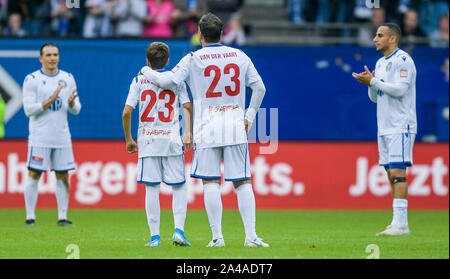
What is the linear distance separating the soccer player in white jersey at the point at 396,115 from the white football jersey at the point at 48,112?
4180 mm

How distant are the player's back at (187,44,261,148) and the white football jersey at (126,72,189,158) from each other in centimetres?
25

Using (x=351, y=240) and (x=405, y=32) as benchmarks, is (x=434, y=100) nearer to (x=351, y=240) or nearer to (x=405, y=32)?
(x=405, y=32)

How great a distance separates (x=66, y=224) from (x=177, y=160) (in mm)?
3592

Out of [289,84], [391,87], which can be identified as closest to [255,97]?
[391,87]

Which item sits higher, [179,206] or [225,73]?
[225,73]

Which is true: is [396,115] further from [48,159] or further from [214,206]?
[48,159]

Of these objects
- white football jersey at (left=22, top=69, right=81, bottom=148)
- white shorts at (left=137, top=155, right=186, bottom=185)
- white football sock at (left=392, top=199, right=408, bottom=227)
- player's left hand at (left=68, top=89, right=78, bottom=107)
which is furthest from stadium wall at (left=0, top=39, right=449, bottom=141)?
white shorts at (left=137, top=155, right=186, bottom=185)

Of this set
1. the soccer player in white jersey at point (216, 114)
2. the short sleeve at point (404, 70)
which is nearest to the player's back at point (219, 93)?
the soccer player in white jersey at point (216, 114)

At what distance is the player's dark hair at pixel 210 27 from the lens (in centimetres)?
881

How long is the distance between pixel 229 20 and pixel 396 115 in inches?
341

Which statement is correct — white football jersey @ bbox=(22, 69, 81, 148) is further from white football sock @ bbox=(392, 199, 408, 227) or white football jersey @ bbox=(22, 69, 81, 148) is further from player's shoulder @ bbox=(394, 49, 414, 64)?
white football sock @ bbox=(392, 199, 408, 227)

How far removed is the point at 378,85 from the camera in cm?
1068

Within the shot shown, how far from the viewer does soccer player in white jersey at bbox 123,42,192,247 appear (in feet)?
29.4

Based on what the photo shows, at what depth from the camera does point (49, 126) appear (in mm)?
12289
